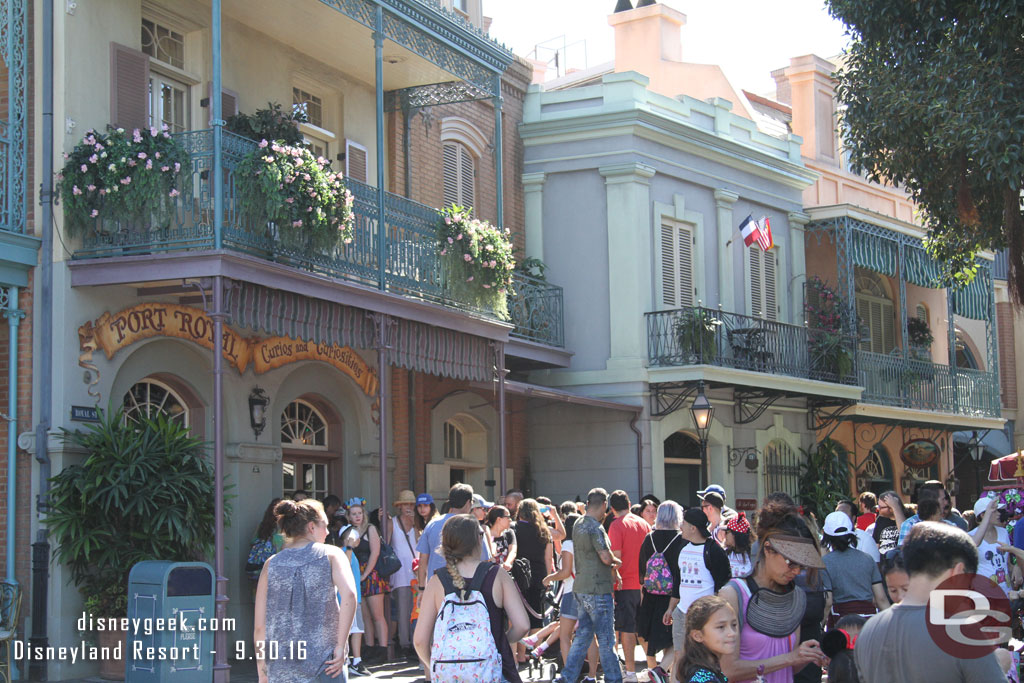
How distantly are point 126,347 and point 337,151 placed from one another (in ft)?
16.9

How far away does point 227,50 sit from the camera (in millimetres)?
15031

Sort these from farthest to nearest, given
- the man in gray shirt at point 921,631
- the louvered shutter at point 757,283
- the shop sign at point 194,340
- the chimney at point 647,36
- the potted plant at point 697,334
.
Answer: the chimney at point 647,36, the louvered shutter at point 757,283, the potted plant at point 697,334, the shop sign at point 194,340, the man in gray shirt at point 921,631

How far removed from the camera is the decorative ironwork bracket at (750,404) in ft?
73.6

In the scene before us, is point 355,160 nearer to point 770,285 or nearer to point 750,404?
point 750,404

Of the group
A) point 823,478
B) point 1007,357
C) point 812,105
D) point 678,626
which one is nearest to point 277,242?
point 678,626

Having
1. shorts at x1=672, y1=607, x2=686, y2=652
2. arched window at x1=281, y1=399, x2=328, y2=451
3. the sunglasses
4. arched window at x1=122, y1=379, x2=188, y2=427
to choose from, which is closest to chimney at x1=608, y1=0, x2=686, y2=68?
arched window at x1=281, y1=399, x2=328, y2=451

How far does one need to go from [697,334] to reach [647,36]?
824 centimetres

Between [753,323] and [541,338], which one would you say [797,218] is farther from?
[541,338]

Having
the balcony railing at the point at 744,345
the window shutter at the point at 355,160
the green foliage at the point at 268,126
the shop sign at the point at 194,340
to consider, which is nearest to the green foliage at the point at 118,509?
the shop sign at the point at 194,340

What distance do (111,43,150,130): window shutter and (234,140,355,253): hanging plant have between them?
52.0 inches

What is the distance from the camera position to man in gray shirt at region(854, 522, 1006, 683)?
4.70m

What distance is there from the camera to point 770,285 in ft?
80.1

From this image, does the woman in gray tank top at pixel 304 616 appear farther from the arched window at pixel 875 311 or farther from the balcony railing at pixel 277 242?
the arched window at pixel 875 311

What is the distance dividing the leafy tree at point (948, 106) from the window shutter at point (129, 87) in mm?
7740
